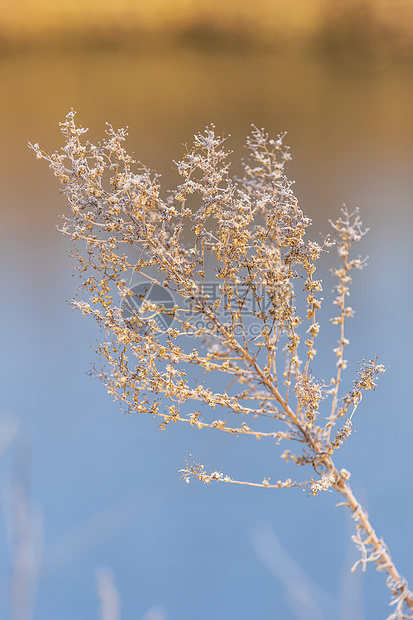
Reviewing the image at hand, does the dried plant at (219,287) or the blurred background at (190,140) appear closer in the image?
the dried plant at (219,287)

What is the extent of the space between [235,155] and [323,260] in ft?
1.82

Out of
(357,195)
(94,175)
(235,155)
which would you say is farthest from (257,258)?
(357,195)

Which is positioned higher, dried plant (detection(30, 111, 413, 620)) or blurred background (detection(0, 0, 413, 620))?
blurred background (detection(0, 0, 413, 620))

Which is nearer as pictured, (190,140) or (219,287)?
(219,287)

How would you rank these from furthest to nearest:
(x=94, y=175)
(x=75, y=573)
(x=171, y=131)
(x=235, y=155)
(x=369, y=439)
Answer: (x=171, y=131), (x=235, y=155), (x=369, y=439), (x=75, y=573), (x=94, y=175)

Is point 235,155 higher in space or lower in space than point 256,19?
lower

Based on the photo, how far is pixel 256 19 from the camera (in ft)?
8.46

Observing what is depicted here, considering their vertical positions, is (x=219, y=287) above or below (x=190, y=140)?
below

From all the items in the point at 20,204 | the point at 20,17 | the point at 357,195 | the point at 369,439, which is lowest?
the point at 369,439

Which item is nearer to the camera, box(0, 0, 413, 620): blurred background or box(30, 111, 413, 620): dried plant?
box(30, 111, 413, 620): dried plant

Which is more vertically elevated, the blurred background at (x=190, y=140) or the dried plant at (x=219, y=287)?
the blurred background at (x=190, y=140)

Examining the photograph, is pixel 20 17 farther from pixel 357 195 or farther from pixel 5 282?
pixel 357 195

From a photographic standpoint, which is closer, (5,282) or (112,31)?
(5,282)

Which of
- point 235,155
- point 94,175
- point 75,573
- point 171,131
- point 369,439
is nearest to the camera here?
point 94,175
